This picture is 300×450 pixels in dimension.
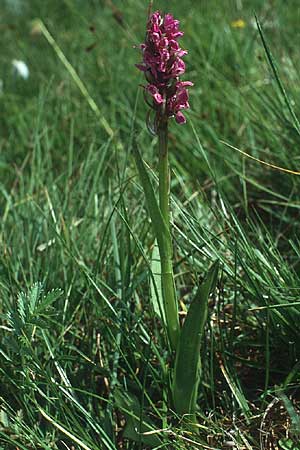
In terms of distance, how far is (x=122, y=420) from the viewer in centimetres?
141

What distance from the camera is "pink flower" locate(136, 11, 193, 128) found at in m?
1.16

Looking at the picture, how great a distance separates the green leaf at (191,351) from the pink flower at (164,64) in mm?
283

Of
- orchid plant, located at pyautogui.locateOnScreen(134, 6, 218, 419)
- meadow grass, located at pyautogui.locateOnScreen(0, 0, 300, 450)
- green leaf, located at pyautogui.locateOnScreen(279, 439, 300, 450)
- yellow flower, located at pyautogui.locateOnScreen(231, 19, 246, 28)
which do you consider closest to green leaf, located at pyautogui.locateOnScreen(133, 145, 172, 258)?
orchid plant, located at pyautogui.locateOnScreen(134, 6, 218, 419)

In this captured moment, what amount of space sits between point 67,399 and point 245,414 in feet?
1.11

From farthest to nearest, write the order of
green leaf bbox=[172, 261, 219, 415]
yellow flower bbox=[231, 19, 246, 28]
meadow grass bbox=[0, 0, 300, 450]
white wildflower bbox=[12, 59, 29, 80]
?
white wildflower bbox=[12, 59, 29, 80] → yellow flower bbox=[231, 19, 246, 28] → meadow grass bbox=[0, 0, 300, 450] → green leaf bbox=[172, 261, 219, 415]

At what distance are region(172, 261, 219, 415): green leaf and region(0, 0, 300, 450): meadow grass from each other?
0.05 meters

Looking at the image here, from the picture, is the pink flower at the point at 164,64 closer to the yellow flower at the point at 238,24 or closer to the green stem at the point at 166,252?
the green stem at the point at 166,252

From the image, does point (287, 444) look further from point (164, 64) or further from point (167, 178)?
point (164, 64)

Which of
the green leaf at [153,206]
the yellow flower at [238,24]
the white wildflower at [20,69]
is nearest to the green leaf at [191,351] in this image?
the green leaf at [153,206]

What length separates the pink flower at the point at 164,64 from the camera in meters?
1.16

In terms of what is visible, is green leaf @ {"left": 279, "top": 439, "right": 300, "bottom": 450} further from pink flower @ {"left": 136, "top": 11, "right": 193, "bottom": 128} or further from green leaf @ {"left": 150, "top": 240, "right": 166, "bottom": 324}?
pink flower @ {"left": 136, "top": 11, "right": 193, "bottom": 128}

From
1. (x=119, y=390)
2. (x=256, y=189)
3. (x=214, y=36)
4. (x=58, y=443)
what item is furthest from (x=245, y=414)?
(x=214, y=36)

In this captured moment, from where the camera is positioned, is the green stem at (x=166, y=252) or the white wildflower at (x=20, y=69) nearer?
the green stem at (x=166, y=252)

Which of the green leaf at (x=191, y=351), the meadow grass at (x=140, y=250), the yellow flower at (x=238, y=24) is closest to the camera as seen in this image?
the green leaf at (x=191, y=351)
